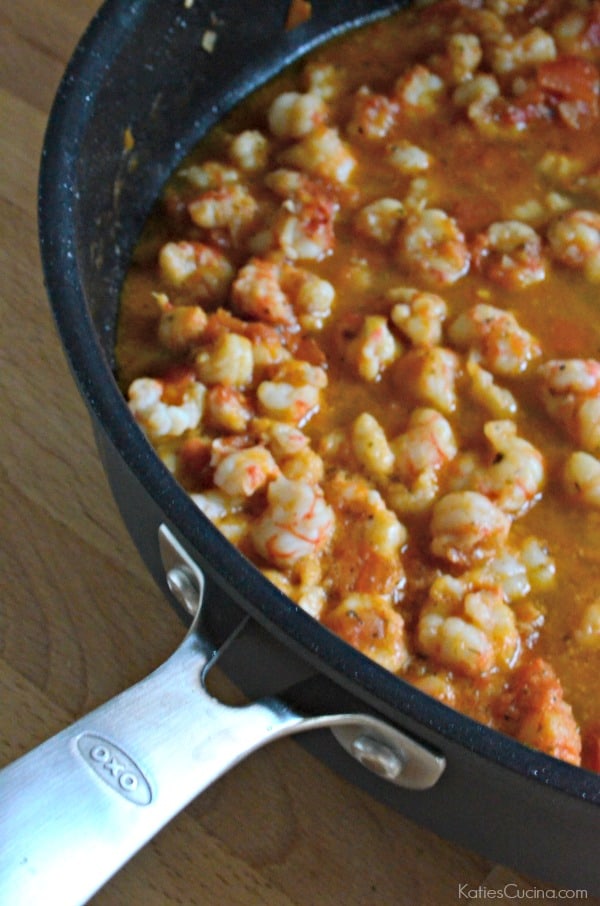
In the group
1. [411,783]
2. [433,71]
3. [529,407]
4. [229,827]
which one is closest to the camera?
[411,783]

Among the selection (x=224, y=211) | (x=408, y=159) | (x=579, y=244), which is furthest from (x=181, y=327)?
(x=579, y=244)

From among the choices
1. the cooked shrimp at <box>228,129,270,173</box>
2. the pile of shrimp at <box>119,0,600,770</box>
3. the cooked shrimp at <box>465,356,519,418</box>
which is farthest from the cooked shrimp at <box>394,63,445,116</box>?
the cooked shrimp at <box>465,356,519,418</box>

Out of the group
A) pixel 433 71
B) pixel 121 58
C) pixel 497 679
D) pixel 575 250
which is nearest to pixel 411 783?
pixel 497 679

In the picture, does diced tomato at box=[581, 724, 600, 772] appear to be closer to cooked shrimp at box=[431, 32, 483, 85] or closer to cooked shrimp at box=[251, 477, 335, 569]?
cooked shrimp at box=[251, 477, 335, 569]

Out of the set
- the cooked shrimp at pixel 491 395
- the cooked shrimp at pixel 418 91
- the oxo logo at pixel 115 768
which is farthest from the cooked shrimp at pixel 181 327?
the oxo logo at pixel 115 768

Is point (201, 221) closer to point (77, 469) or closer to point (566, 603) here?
point (77, 469)

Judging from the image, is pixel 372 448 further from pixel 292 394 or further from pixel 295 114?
pixel 295 114
